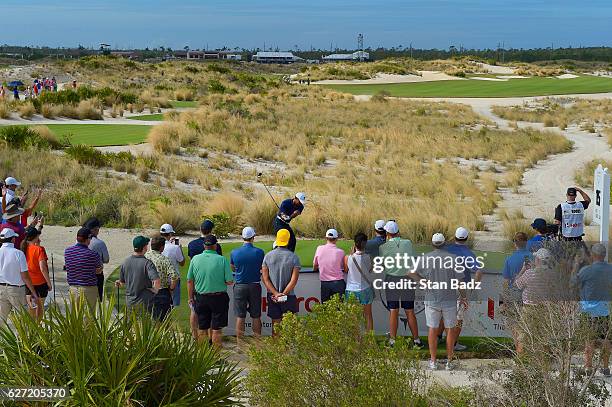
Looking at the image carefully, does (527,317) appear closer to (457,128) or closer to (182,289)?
(182,289)

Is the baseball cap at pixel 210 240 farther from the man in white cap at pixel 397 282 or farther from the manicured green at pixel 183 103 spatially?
the manicured green at pixel 183 103

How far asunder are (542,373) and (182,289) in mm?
7108

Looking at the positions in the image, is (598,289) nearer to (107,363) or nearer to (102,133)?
(107,363)

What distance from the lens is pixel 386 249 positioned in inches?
463

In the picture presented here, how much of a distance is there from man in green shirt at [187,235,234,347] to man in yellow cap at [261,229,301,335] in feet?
1.70

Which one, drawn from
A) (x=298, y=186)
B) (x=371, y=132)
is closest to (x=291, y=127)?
(x=371, y=132)

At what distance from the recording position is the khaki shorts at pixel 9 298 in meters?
11.2

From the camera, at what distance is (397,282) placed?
1165 centimetres

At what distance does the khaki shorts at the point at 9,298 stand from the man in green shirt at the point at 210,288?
2134 millimetres

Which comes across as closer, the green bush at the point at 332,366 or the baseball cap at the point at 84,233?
the green bush at the point at 332,366

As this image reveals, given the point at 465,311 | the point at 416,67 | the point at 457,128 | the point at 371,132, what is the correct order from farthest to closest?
the point at 416,67
the point at 457,128
the point at 371,132
the point at 465,311

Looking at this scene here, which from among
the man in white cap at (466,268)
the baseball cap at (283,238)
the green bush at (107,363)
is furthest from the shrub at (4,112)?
the green bush at (107,363)

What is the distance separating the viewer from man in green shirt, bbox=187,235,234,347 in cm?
1115

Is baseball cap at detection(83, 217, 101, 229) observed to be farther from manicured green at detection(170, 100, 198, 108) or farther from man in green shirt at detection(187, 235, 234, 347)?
manicured green at detection(170, 100, 198, 108)
